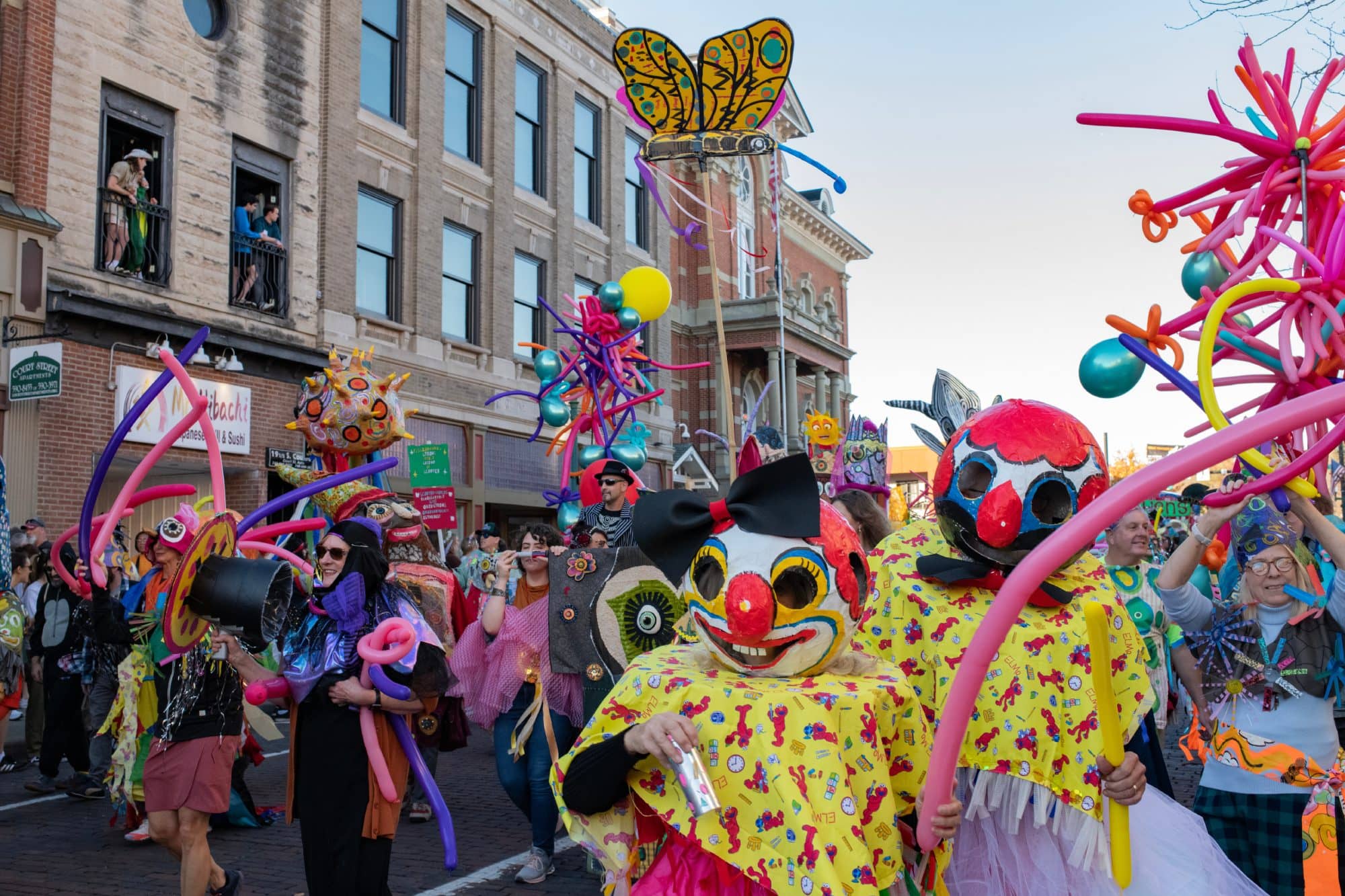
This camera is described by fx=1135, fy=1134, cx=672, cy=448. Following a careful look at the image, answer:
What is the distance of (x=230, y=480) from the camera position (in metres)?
14.4

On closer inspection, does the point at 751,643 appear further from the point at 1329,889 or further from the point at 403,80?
the point at 403,80

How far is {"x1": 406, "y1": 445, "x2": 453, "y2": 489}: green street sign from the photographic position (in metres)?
12.5

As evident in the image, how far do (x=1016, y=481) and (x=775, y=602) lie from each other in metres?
1.03

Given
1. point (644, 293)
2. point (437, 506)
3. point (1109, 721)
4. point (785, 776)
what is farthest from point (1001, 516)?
point (437, 506)

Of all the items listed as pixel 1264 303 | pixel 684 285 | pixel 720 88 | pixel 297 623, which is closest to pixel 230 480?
pixel 720 88

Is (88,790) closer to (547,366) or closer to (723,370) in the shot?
(723,370)

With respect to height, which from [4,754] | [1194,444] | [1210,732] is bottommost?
[4,754]

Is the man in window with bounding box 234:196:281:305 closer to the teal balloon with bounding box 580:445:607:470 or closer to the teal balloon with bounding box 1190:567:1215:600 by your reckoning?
the teal balloon with bounding box 580:445:607:470

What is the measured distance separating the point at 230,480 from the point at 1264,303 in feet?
41.1

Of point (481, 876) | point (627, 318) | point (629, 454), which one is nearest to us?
point (481, 876)

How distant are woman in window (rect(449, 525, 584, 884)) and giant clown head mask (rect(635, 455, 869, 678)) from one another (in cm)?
331

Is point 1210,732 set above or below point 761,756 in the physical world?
below

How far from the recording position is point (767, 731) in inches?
103

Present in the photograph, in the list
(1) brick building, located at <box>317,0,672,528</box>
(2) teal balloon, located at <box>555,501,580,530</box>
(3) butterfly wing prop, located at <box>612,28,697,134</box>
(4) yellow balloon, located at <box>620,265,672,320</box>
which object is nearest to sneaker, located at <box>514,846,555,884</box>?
(2) teal balloon, located at <box>555,501,580,530</box>
